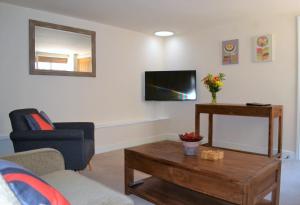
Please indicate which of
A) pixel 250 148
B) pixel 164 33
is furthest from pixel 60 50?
pixel 250 148

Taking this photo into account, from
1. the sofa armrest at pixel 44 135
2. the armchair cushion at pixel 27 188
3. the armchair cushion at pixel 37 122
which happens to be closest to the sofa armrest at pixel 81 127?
the armchair cushion at pixel 37 122

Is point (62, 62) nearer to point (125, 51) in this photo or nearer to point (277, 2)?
point (125, 51)

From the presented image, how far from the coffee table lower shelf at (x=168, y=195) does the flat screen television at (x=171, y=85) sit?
2.30 meters

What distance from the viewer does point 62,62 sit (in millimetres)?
3697

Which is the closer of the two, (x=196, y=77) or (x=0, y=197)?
(x=0, y=197)

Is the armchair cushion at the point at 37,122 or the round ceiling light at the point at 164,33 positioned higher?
the round ceiling light at the point at 164,33

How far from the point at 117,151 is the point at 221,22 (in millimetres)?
2749

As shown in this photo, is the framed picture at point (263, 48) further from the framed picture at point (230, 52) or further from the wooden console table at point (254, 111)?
the wooden console table at point (254, 111)

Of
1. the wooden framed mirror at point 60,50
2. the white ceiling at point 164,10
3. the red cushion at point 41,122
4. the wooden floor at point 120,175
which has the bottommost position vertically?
the wooden floor at point 120,175

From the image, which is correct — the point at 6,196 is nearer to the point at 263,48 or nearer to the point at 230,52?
the point at 263,48

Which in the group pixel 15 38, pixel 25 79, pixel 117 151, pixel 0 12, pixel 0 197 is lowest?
pixel 117 151

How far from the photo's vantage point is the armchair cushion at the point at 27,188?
2.52 feet

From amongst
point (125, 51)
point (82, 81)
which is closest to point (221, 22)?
point (125, 51)

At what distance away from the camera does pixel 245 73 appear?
412 centimetres
